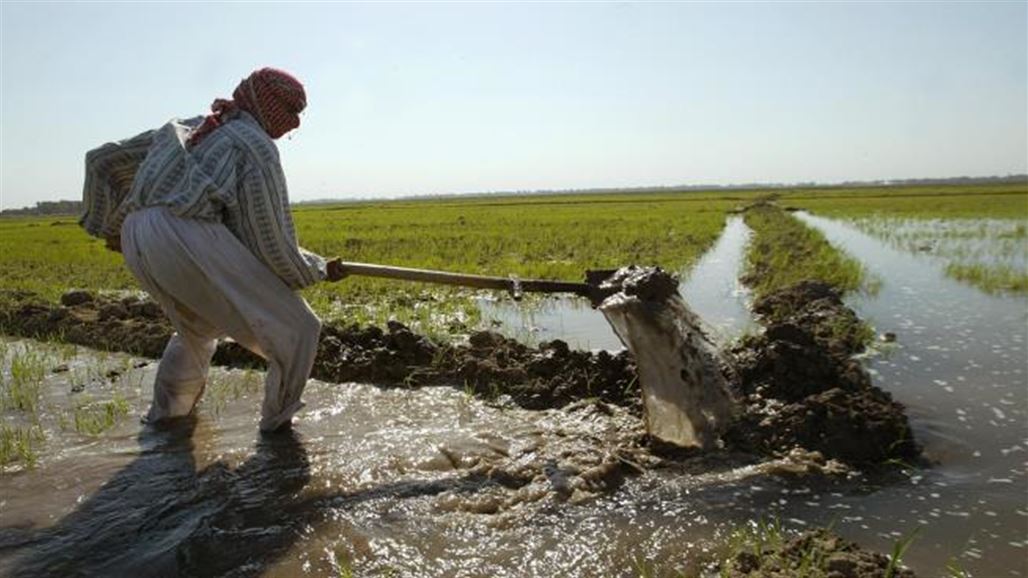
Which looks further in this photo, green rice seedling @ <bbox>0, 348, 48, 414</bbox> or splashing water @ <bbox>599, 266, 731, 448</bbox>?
green rice seedling @ <bbox>0, 348, 48, 414</bbox>

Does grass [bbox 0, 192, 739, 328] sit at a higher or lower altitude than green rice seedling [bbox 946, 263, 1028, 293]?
higher

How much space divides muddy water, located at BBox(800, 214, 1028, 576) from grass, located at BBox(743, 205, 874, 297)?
2.58 ft

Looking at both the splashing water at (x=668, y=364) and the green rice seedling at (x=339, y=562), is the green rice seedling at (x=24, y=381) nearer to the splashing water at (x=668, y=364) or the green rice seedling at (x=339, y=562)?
the green rice seedling at (x=339, y=562)

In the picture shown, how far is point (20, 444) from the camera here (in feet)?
11.0

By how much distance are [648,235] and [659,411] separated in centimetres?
1336

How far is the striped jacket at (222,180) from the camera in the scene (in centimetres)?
305

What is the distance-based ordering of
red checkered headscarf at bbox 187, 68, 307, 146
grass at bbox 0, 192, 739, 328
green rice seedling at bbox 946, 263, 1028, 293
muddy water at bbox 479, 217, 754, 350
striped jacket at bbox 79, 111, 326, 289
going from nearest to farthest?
striped jacket at bbox 79, 111, 326, 289, red checkered headscarf at bbox 187, 68, 307, 146, muddy water at bbox 479, 217, 754, 350, grass at bbox 0, 192, 739, 328, green rice seedling at bbox 946, 263, 1028, 293

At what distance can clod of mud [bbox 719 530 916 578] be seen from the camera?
226 centimetres

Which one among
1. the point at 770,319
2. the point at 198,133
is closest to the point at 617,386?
the point at 198,133

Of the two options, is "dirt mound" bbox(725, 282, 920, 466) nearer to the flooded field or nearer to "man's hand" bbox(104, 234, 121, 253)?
"man's hand" bbox(104, 234, 121, 253)

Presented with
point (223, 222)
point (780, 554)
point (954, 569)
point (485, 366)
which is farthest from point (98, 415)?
point (954, 569)

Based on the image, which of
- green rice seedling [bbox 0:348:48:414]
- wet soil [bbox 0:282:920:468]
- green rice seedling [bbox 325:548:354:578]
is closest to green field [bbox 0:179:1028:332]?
wet soil [bbox 0:282:920:468]

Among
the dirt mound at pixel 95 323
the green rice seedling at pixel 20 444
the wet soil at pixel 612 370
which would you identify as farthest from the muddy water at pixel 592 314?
the green rice seedling at pixel 20 444

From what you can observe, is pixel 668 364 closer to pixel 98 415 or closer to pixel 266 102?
A: pixel 266 102
